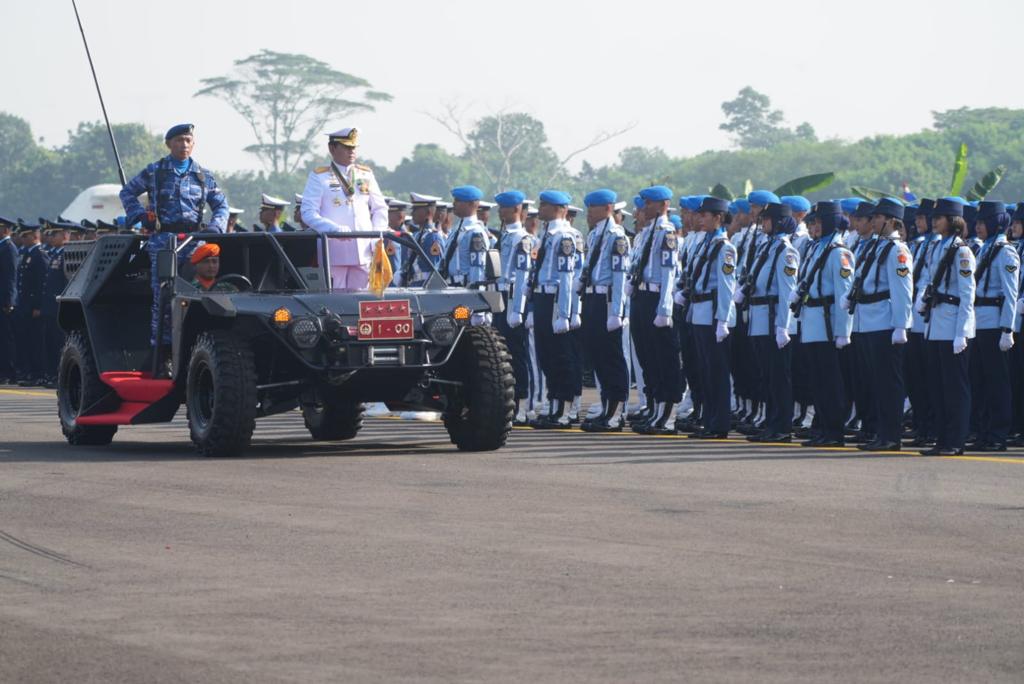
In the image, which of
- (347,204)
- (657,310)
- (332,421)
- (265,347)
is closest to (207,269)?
(265,347)

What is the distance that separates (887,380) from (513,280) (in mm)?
4604

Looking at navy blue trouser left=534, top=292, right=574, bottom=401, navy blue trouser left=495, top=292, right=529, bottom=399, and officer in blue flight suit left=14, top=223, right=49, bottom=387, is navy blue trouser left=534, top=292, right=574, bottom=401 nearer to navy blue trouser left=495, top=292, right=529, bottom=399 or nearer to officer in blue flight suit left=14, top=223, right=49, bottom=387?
navy blue trouser left=495, top=292, right=529, bottom=399

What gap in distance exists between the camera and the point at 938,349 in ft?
49.7

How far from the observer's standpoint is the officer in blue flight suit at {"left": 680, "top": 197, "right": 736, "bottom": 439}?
16672 millimetres

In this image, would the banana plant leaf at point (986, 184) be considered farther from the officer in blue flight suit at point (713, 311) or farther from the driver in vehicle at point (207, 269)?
the driver in vehicle at point (207, 269)

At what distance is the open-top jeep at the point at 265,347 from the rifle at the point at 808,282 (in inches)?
108

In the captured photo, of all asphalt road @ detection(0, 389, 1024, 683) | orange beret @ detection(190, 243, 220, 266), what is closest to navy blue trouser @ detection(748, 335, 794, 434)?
asphalt road @ detection(0, 389, 1024, 683)

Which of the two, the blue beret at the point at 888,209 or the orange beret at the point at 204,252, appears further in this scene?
the blue beret at the point at 888,209

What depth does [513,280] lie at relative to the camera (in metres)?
18.7

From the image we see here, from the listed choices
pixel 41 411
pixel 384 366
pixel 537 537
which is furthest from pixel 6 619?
pixel 41 411

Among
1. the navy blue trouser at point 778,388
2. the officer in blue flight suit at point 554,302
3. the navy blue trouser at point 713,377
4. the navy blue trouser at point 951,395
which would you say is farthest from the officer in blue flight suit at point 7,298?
the navy blue trouser at point 951,395

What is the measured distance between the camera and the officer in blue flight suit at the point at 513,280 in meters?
18.7

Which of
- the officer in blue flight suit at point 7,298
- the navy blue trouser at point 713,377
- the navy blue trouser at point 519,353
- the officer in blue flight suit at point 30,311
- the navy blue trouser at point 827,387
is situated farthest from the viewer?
the officer in blue flight suit at point 30,311

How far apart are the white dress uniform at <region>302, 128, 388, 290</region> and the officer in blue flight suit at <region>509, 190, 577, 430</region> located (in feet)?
8.05
